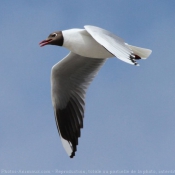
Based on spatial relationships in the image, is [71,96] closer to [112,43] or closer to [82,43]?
[82,43]

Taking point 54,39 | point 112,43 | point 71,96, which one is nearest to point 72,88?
point 71,96

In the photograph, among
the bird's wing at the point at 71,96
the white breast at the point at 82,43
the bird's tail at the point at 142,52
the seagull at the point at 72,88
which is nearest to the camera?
the white breast at the point at 82,43

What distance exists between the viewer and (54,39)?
6.89 m

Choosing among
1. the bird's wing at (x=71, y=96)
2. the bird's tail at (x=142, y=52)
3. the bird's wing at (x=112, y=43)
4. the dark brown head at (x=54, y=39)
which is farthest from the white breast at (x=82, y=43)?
the bird's wing at (x=71, y=96)

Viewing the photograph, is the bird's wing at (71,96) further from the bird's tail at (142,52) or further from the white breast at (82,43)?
the white breast at (82,43)

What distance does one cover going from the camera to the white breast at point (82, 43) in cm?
674

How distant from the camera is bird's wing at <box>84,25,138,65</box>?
19.4 feet

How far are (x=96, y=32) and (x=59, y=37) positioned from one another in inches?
26.2

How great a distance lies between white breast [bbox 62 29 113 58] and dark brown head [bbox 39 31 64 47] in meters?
0.07

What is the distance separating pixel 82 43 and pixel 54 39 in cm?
37

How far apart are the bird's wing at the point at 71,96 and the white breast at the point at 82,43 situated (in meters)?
0.76

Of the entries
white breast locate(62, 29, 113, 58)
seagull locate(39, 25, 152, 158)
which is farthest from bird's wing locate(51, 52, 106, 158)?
white breast locate(62, 29, 113, 58)

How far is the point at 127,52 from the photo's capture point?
20.1 feet

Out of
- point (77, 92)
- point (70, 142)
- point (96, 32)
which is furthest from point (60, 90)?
point (96, 32)
